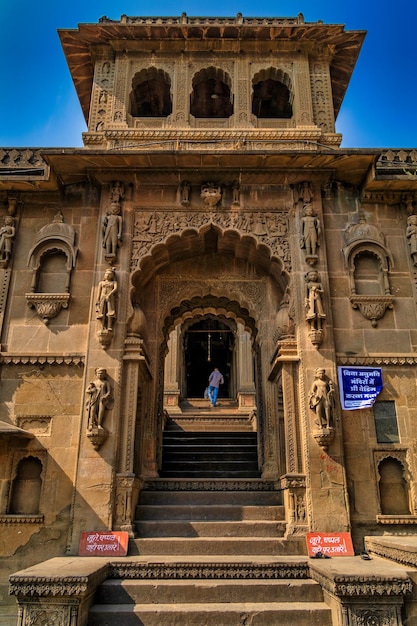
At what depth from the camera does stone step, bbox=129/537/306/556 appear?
29.1 ft

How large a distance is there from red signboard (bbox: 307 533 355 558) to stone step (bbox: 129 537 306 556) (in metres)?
0.19

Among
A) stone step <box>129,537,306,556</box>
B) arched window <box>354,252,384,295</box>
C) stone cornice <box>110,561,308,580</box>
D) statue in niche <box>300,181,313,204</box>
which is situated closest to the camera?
stone cornice <box>110,561,308,580</box>

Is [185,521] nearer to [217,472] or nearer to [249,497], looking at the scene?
[249,497]

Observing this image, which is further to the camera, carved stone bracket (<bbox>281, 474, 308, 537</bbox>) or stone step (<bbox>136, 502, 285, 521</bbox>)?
stone step (<bbox>136, 502, 285, 521</bbox>)

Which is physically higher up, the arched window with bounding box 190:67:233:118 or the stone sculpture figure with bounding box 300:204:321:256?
the arched window with bounding box 190:67:233:118

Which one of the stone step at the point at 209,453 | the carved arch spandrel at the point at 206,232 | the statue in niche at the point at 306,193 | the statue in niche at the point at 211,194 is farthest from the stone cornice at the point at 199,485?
the statue in niche at the point at 306,193

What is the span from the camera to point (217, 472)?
1199cm

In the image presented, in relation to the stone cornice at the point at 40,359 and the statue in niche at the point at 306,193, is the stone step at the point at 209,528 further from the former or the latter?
the statue in niche at the point at 306,193

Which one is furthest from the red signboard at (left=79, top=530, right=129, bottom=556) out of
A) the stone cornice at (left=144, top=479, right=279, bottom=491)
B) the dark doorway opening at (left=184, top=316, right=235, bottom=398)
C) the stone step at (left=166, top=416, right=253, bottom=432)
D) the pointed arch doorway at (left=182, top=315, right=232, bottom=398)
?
the dark doorway opening at (left=184, top=316, right=235, bottom=398)

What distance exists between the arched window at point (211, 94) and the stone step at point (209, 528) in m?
9.54

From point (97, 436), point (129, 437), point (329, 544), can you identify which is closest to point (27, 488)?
point (97, 436)

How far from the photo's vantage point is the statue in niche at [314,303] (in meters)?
10.2

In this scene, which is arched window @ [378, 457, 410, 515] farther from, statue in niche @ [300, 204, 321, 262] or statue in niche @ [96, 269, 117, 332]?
statue in niche @ [96, 269, 117, 332]

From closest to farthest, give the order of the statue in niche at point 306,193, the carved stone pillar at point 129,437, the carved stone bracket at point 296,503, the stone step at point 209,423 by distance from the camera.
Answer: the carved stone bracket at point 296,503 → the carved stone pillar at point 129,437 → the statue in niche at point 306,193 → the stone step at point 209,423
